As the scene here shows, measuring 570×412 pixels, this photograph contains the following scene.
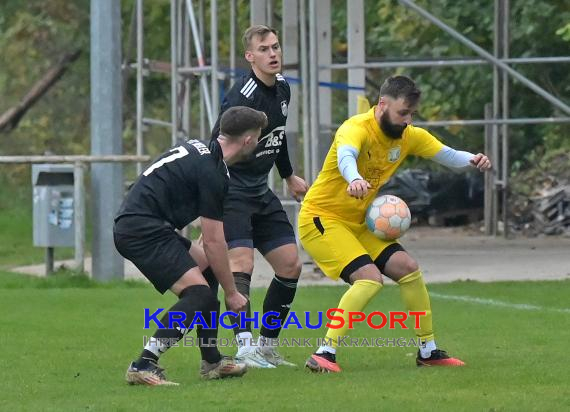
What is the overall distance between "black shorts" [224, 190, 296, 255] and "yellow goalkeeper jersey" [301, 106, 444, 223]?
0.18 m

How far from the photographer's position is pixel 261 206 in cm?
938

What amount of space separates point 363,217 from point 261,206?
625 millimetres

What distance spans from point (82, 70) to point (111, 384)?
20.9 m

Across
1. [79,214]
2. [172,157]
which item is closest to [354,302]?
[172,157]

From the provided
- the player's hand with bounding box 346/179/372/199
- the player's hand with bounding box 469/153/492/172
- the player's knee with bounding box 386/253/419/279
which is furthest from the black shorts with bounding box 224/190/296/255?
the player's hand with bounding box 469/153/492/172

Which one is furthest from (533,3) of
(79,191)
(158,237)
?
(158,237)

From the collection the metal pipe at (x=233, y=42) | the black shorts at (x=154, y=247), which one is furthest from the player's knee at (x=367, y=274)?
the metal pipe at (x=233, y=42)

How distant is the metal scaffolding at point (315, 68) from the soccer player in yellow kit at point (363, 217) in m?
6.29

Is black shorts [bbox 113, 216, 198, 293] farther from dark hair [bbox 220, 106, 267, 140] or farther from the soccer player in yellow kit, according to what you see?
the soccer player in yellow kit

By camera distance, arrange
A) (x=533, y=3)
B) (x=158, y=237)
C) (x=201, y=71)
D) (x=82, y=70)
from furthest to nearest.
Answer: (x=82, y=70)
(x=533, y=3)
(x=201, y=71)
(x=158, y=237)

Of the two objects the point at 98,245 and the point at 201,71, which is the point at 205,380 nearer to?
the point at 98,245

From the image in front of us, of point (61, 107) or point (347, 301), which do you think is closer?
point (347, 301)

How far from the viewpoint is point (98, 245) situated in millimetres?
15328

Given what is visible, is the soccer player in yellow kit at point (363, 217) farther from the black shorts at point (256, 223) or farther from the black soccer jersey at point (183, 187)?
the black soccer jersey at point (183, 187)
